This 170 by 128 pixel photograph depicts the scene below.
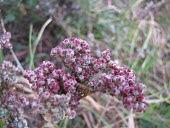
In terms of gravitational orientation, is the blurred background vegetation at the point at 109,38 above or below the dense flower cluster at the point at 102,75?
above

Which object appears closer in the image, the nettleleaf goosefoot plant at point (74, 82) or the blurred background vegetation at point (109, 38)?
the nettleleaf goosefoot plant at point (74, 82)

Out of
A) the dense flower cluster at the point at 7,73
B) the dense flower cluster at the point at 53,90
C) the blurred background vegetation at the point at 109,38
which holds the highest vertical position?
the blurred background vegetation at the point at 109,38

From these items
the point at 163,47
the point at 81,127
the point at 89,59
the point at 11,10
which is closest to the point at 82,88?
the point at 89,59

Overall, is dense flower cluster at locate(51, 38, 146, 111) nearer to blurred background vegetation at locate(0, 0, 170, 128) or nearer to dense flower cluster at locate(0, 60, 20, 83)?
dense flower cluster at locate(0, 60, 20, 83)

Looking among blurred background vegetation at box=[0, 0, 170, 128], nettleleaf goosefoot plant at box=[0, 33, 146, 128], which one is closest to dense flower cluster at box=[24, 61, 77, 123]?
nettleleaf goosefoot plant at box=[0, 33, 146, 128]

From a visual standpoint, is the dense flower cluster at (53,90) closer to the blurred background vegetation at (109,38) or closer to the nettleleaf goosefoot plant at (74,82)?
the nettleleaf goosefoot plant at (74,82)

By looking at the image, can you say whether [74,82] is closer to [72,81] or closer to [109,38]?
[72,81]

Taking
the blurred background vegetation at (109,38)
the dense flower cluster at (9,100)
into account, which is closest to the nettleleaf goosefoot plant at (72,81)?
the dense flower cluster at (9,100)
